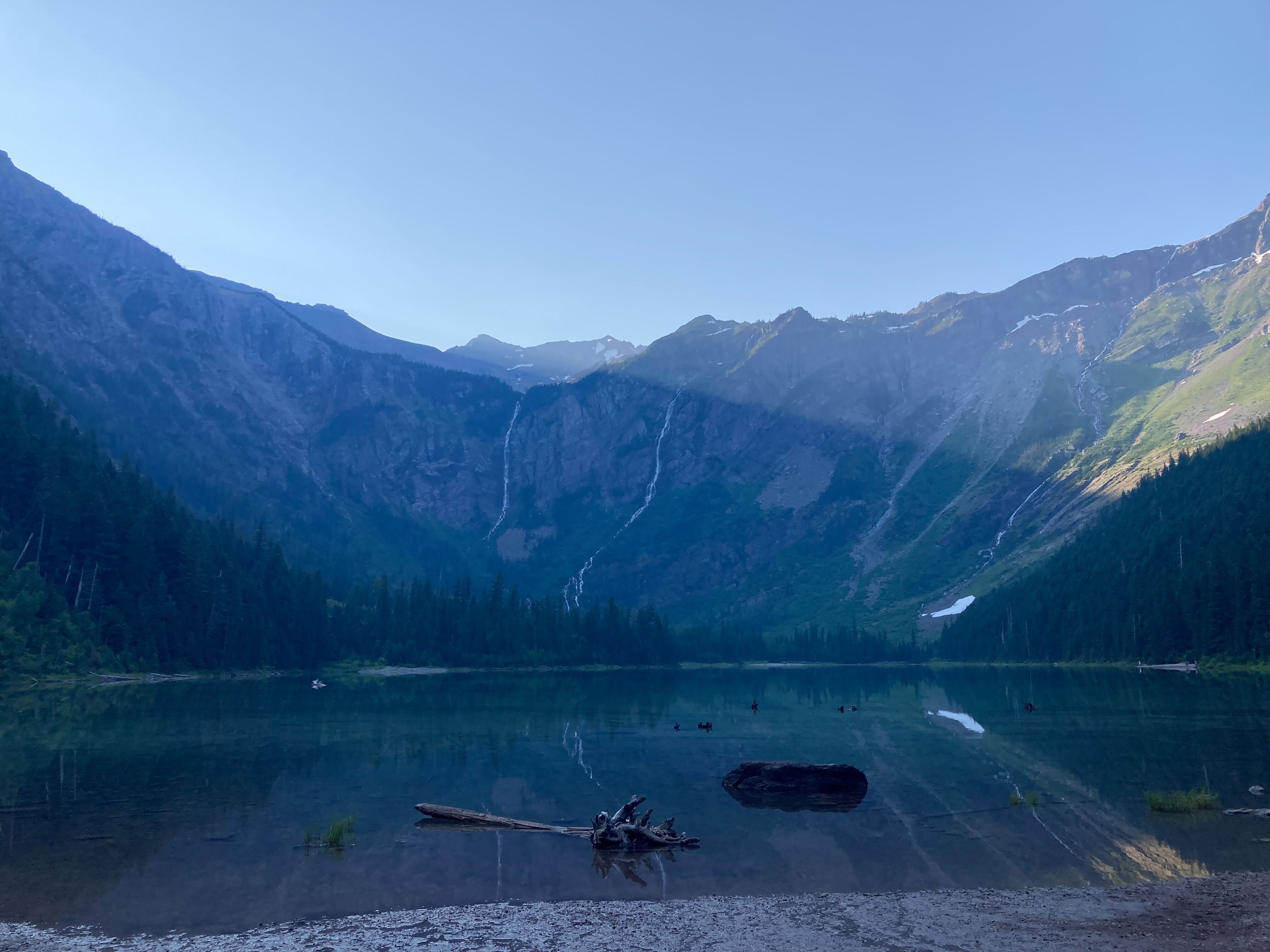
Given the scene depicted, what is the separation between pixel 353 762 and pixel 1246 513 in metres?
176

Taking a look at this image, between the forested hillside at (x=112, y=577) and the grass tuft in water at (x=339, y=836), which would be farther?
the forested hillside at (x=112, y=577)

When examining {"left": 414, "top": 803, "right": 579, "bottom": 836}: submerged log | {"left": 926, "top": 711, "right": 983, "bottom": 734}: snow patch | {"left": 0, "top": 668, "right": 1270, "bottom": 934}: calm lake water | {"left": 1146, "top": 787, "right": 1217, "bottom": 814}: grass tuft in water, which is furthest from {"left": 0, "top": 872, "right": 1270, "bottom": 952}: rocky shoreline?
{"left": 926, "top": 711, "right": 983, "bottom": 734}: snow patch

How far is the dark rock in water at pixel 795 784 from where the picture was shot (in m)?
42.0

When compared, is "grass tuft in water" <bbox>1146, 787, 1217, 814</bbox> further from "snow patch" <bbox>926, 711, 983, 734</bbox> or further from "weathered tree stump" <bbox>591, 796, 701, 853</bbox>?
"snow patch" <bbox>926, 711, 983, 734</bbox>

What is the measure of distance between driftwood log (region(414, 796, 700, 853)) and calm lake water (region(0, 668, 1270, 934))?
0.87m

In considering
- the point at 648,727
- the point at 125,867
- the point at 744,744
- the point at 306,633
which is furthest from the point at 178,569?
the point at 125,867

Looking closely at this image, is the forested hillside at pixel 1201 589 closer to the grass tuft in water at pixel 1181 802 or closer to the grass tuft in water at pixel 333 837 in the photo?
the grass tuft in water at pixel 1181 802

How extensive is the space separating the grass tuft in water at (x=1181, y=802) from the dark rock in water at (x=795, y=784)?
11644mm

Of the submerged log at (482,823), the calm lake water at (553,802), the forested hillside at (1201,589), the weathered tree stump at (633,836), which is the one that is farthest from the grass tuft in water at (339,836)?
the forested hillside at (1201,589)

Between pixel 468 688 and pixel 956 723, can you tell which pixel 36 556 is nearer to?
pixel 468 688

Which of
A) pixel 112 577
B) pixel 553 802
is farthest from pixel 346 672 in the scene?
pixel 553 802

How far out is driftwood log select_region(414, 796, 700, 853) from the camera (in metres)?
31.9

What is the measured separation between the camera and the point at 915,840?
32.7 m

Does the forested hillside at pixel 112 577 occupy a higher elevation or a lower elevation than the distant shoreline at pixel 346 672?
higher
